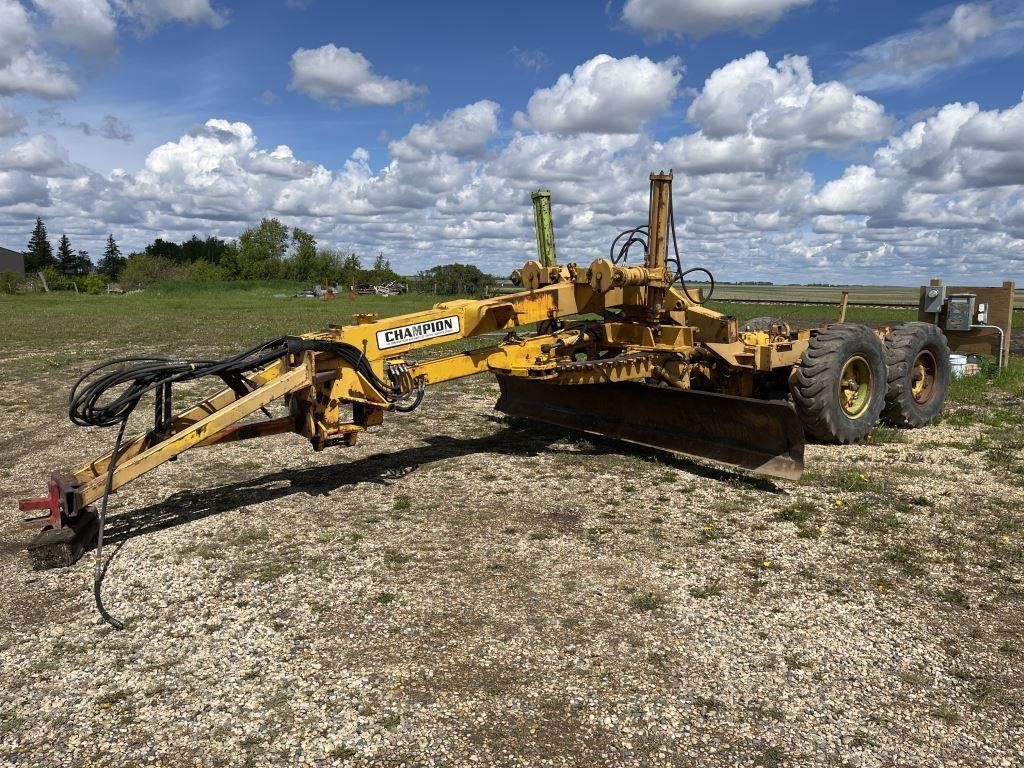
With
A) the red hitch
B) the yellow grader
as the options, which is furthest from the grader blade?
the red hitch

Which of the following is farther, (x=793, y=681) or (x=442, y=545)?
(x=442, y=545)

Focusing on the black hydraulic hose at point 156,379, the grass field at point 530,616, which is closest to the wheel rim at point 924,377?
the grass field at point 530,616

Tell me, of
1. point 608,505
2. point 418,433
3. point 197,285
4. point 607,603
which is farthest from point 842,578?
point 197,285

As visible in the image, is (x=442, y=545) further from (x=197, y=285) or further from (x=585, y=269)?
(x=197, y=285)

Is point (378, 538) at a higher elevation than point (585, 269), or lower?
lower

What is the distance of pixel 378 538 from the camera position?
6.14 metres

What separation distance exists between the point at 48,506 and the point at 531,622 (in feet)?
12.0

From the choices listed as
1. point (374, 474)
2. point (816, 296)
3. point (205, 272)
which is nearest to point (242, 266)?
point (205, 272)

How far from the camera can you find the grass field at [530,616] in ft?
12.0

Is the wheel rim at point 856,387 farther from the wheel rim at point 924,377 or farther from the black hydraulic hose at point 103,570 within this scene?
the black hydraulic hose at point 103,570

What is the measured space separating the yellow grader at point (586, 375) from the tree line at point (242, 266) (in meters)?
47.7

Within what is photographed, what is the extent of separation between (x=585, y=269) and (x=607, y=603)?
391 centimetres

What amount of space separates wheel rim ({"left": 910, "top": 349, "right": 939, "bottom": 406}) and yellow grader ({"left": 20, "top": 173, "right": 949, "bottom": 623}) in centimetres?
2

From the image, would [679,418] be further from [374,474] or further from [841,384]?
[374,474]
